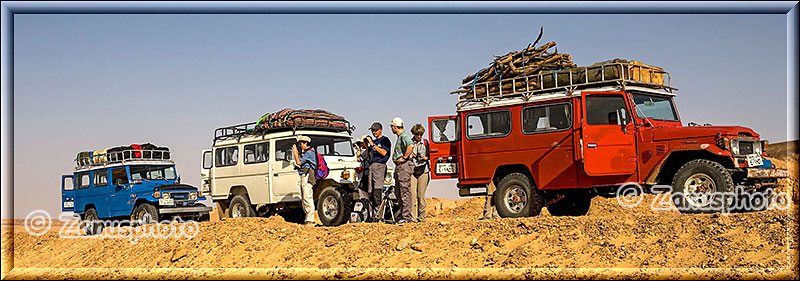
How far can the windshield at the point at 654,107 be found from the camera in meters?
12.1

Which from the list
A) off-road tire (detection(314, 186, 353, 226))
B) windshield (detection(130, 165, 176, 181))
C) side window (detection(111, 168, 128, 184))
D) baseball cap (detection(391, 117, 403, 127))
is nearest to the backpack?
off-road tire (detection(314, 186, 353, 226))

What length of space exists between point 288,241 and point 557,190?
14.9 feet

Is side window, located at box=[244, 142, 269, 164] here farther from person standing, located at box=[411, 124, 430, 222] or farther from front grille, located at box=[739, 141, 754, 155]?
front grille, located at box=[739, 141, 754, 155]

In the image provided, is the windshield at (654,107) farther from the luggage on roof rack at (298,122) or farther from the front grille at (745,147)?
the luggage on roof rack at (298,122)

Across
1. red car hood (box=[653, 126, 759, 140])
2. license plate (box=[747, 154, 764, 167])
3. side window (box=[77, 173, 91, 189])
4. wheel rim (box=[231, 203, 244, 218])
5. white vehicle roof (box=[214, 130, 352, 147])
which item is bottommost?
wheel rim (box=[231, 203, 244, 218])

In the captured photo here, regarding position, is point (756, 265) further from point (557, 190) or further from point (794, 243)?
point (557, 190)

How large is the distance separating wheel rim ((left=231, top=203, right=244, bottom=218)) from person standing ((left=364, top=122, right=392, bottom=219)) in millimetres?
4250

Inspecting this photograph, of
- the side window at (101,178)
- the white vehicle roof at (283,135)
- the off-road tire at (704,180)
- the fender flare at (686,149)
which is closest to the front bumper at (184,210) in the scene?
the side window at (101,178)

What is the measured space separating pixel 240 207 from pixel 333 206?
2.98 m

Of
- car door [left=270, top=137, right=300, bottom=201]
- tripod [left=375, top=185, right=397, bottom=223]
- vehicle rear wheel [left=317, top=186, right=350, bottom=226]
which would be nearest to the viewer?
tripod [left=375, top=185, right=397, bottom=223]

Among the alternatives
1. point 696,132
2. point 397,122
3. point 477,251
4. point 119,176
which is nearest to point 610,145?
point 696,132

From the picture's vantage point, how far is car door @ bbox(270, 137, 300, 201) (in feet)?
48.9

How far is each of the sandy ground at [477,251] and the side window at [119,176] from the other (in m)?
5.01

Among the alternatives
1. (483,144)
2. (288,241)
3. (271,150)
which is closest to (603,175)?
(483,144)
